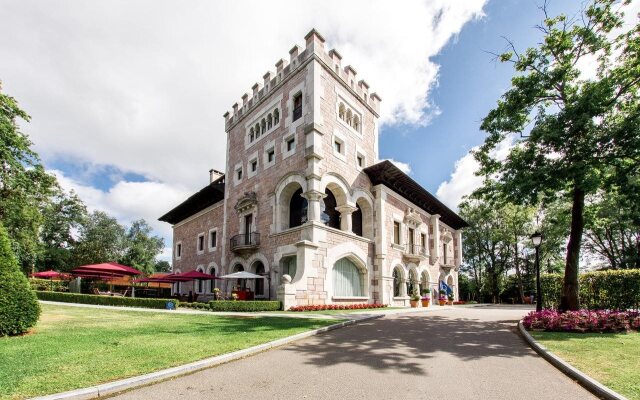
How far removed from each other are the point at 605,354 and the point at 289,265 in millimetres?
15489

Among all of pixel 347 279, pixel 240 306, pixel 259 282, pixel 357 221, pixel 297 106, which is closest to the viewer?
pixel 240 306

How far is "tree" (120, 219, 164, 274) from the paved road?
2218 inches

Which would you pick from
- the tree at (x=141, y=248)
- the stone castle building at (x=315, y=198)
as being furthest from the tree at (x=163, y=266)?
the stone castle building at (x=315, y=198)

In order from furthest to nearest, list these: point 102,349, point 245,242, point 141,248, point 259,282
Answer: point 141,248, point 245,242, point 259,282, point 102,349

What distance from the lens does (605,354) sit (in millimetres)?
7055

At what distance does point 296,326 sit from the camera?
10.6m

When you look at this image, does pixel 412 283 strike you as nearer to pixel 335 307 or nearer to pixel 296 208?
pixel 335 307

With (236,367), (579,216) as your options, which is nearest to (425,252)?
(579,216)

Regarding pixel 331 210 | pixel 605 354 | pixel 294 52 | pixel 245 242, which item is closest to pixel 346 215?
pixel 331 210

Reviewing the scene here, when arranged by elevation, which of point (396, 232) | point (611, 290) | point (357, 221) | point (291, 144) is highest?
point (291, 144)

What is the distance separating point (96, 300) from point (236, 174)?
12289 millimetres

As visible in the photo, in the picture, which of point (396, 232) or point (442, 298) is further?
point (442, 298)

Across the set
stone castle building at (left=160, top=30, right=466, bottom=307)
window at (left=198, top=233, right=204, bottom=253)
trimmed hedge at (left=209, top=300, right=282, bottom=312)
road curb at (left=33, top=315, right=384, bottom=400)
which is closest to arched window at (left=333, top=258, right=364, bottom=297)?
stone castle building at (left=160, top=30, right=466, bottom=307)

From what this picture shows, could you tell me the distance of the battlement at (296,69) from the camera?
2088 cm
